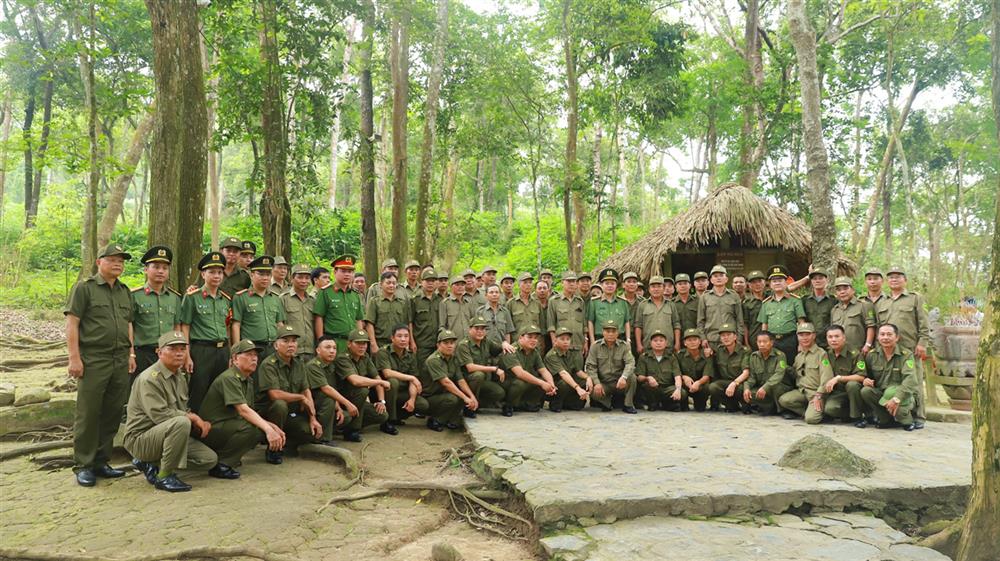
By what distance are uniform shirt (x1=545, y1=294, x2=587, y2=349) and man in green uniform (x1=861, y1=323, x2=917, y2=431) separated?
334 centimetres

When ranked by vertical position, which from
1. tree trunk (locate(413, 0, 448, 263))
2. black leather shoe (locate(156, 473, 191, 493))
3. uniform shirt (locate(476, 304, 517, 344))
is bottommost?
black leather shoe (locate(156, 473, 191, 493))

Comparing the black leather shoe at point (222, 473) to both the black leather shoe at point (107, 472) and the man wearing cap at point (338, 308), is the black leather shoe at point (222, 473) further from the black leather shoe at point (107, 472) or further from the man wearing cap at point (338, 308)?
the man wearing cap at point (338, 308)

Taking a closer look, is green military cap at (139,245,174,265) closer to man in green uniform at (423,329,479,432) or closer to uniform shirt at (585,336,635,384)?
man in green uniform at (423,329,479,432)

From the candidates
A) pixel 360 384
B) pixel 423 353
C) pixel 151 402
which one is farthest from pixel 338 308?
pixel 151 402

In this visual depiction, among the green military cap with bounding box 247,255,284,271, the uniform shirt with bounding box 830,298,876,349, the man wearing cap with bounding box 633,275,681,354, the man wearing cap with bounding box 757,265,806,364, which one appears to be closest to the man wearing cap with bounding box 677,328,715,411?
the man wearing cap with bounding box 633,275,681,354

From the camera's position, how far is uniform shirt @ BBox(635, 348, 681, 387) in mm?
7875

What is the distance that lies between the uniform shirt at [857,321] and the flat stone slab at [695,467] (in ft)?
3.56

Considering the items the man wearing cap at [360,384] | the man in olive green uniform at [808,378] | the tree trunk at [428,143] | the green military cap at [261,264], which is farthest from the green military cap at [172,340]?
the tree trunk at [428,143]

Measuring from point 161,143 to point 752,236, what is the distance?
31.3ft

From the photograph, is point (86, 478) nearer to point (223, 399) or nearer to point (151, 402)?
point (151, 402)

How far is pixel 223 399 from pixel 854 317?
682 cm

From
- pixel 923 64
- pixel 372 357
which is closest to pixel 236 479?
pixel 372 357

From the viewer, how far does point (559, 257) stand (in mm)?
21891

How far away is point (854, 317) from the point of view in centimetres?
718
